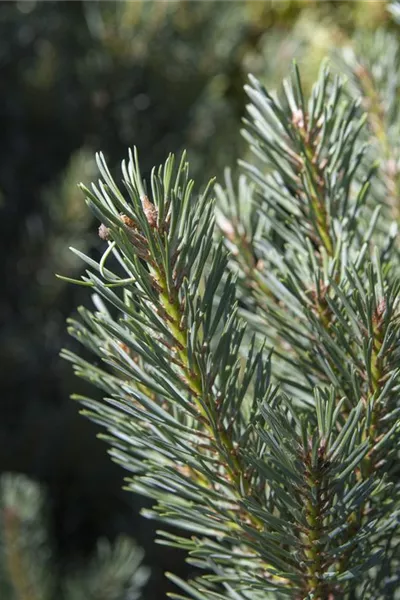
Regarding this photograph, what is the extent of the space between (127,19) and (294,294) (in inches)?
38.1

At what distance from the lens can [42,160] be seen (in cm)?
122

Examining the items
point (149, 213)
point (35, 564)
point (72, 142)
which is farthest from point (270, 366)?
point (72, 142)

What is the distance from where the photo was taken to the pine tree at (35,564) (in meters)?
0.72

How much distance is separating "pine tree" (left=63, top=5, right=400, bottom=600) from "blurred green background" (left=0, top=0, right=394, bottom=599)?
68 cm

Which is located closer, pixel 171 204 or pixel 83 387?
pixel 171 204

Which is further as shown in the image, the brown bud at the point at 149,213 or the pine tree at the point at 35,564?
the pine tree at the point at 35,564

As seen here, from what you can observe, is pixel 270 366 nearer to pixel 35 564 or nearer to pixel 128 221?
pixel 128 221

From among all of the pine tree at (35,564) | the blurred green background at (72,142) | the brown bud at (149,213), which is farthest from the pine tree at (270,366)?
the blurred green background at (72,142)

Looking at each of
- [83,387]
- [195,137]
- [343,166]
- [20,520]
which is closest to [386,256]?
[343,166]

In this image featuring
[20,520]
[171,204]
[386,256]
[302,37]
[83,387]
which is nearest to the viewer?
[171,204]

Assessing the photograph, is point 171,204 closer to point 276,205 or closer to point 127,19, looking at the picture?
point 276,205

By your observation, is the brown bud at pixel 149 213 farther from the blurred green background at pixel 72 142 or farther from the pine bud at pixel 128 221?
the blurred green background at pixel 72 142

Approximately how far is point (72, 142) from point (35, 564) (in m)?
0.70

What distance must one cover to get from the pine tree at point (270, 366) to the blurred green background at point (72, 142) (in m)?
0.68
